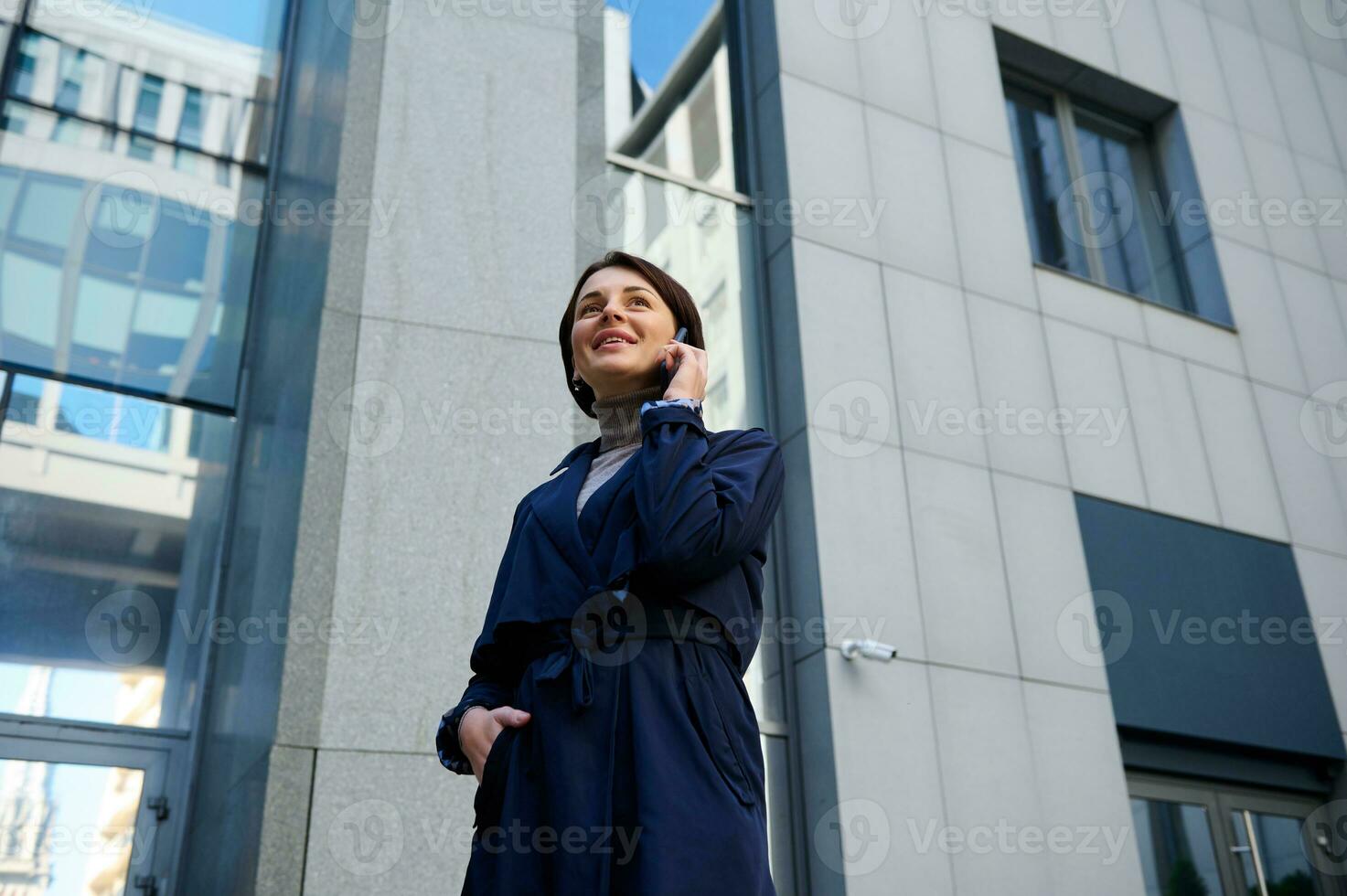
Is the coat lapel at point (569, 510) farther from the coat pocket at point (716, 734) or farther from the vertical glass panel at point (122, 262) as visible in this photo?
the vertical glass panel at point (122, 262)

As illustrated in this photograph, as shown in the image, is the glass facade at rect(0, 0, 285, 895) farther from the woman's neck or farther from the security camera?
the woman's neck

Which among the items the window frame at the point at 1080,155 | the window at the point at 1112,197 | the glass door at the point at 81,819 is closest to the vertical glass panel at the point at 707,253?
the window at the point at 1112,197

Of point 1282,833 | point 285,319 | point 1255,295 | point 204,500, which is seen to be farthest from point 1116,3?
point 204,500

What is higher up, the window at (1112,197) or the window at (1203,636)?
the window at (1112,197)

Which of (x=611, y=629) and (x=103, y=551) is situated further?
(x=103, y=551)

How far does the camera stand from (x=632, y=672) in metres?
2.14

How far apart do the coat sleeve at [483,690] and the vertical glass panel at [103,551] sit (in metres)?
4.61

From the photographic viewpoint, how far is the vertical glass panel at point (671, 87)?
26.4 feet

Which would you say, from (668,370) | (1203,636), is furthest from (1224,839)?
(668,370)

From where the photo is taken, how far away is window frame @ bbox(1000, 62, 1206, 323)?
963cm

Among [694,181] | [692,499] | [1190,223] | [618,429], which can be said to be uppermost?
[1190,223]

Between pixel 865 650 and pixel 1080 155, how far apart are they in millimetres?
5344

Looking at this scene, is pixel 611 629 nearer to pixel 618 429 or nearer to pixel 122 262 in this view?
pixel 618 429

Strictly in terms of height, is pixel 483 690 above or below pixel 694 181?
below
